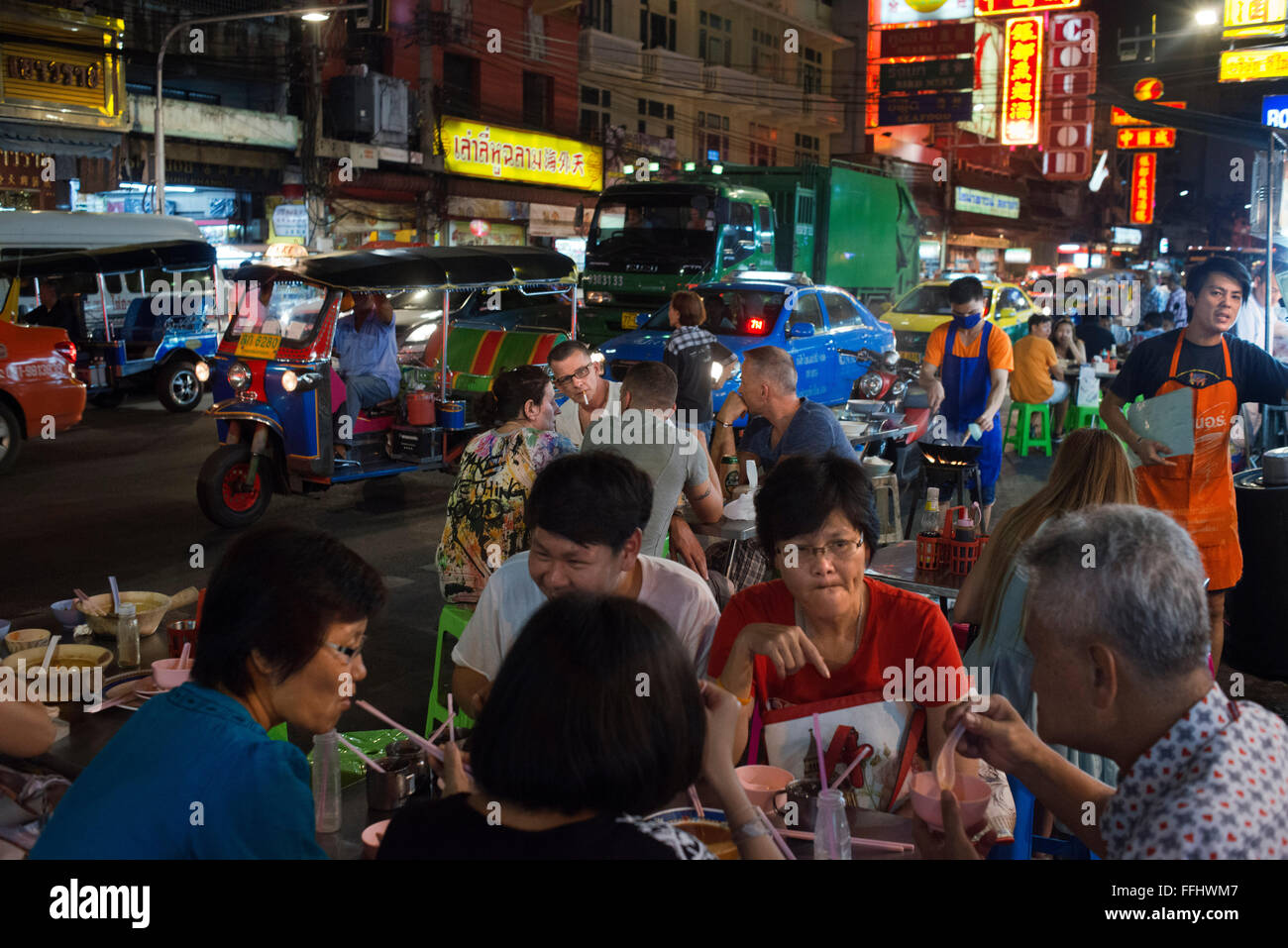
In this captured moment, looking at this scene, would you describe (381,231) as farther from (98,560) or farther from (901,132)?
(901,132)

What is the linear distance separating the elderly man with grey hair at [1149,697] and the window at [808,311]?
11.4 meters

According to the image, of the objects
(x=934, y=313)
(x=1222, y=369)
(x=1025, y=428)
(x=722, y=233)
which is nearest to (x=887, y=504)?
(x=1222, y=369)

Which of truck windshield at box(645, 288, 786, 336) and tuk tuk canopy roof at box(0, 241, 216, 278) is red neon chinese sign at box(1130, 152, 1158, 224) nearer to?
truck windshield at box(645, 288, 786, 336)

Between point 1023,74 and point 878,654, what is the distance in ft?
97.7

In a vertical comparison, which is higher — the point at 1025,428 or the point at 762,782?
the point at 1025,428

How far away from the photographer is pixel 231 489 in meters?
9.35

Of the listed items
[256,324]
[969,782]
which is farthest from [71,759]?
[256,324]

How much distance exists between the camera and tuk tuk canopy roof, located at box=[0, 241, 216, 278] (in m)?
15.1

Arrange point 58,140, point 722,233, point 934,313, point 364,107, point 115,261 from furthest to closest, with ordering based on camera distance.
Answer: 1. point 364,107
2. point 58,140
3. point 934,313
4. point 722,233
5. point 115,261

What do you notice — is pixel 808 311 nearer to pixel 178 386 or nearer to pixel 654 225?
pixel 654 225

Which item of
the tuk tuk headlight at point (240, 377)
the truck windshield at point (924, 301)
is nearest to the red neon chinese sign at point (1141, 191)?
the truck windshield at point (924, 301)

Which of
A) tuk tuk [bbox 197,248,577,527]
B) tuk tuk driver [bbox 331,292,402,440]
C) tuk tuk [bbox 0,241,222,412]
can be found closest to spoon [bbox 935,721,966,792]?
tuk tuk [bbox 197,248,577,527]

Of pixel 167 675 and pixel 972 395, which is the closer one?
pixel 167 675
